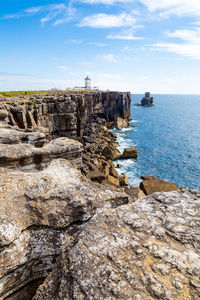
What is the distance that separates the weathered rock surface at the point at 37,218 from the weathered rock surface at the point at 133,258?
960 millimetres

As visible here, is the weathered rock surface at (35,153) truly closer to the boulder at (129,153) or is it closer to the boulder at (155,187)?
the boulder at (155,187)

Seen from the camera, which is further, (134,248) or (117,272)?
(134,248)

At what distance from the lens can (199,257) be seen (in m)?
3.60

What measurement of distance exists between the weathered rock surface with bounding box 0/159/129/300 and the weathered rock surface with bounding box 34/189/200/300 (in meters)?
0.96

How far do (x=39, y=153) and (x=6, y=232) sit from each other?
17.6 feet

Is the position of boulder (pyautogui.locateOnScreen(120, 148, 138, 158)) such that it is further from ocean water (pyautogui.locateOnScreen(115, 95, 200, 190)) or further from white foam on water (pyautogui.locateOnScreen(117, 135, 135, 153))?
white foam on water (pyautogui.locateOnScreen(117, 135, 135, 153))

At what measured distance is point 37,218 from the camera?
200 inches

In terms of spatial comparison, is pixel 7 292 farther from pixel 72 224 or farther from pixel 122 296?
pixel 122 296

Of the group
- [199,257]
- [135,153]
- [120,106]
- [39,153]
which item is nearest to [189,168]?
[135,153]

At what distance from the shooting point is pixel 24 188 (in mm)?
5547

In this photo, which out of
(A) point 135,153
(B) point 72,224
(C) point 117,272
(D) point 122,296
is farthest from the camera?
(A) point 135,153

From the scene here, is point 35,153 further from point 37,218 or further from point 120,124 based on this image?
point 120,124

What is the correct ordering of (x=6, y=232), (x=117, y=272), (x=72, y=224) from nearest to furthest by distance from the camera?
(x=117, y=272) → (x=6, y=232) → (x=72, y=224)

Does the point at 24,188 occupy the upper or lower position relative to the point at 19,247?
upper
